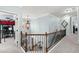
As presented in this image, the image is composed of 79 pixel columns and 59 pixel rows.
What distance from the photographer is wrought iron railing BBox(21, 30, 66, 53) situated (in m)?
4.99

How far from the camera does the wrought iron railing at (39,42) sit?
4.99 meters

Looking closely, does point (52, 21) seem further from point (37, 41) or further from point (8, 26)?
point (8, 26)

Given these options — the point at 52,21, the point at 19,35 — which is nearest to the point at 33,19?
the point at 52,21

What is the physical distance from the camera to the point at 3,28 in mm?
9172

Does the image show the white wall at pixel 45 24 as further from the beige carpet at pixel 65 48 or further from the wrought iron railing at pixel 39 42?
the beige carpet at pixel 65 48

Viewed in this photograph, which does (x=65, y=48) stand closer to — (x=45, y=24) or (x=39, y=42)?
(x=39, y=42)

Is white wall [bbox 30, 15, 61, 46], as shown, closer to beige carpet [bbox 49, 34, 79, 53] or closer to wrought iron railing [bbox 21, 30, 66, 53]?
wrought iron railing [bbox 21, 30, 66, 53]

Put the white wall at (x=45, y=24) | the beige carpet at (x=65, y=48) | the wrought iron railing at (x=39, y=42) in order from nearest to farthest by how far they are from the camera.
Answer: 1. the beige carpet at (x=65, y=48)
2. the wrought iron railing at (x=39, y=42)
3. the white wall at (x=45, y=24)

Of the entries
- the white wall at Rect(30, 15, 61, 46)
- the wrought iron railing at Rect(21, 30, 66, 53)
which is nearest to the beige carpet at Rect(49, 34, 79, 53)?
the wrought iron railing at Rect(21, 30, 66, 53)

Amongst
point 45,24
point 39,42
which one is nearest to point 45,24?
point 45,24

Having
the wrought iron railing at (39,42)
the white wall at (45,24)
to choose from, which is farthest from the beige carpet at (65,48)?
the white wall at (45,24)

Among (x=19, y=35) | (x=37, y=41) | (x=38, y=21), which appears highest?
(x=38, y=21)
